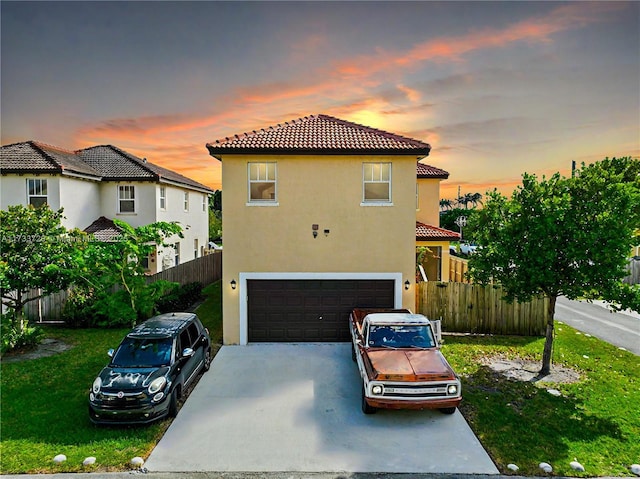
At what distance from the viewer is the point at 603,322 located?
1498cm

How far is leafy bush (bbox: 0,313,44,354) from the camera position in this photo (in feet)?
36.2

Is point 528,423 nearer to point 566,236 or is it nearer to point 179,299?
point 566,236

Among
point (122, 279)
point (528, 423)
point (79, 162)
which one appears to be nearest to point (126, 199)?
point (79, 162)

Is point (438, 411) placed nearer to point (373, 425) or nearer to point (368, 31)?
point (373, 425)

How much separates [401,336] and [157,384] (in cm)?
529

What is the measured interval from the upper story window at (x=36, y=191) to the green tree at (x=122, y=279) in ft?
24.3

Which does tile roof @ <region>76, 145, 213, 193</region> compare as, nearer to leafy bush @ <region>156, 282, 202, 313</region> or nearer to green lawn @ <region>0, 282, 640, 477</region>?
leafy bush @ <region>156, 282, 202, 313</region>

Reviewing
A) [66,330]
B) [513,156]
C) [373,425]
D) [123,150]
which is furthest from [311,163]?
[123,150]

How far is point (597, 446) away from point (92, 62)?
18217 millimetres

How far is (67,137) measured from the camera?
67.2 feet

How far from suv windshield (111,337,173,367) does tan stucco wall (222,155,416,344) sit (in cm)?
390

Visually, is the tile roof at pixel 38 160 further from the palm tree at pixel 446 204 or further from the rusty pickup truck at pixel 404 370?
the palm tree at pixel 446 204

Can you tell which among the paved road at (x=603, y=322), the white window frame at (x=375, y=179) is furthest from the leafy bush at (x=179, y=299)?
the paved road at (x=603, y=322)

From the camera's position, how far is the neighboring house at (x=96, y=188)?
18.4 metres
